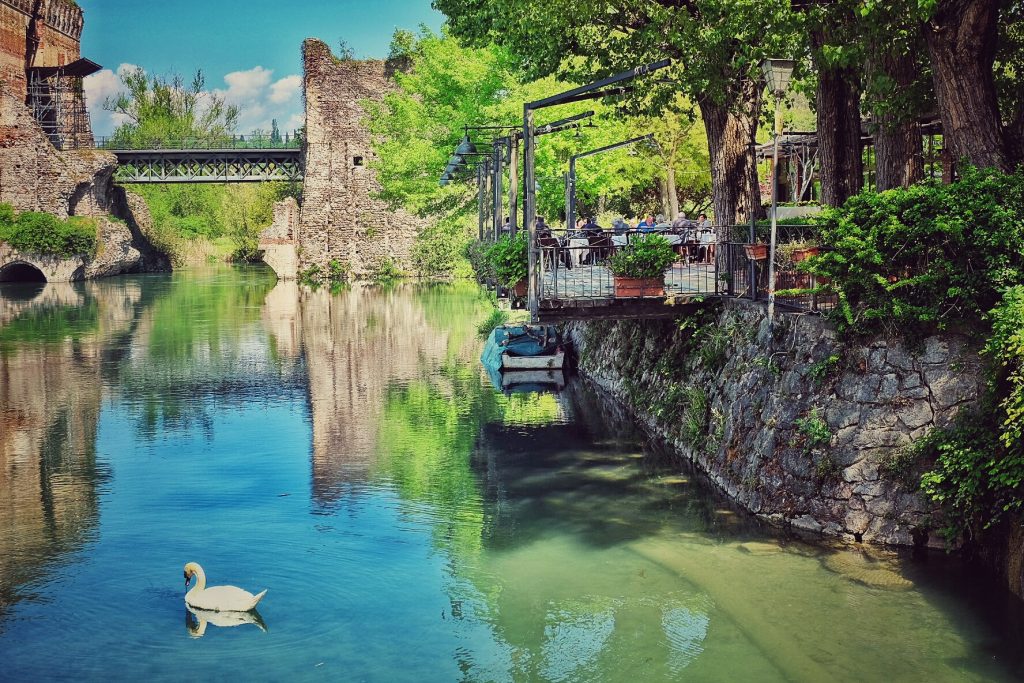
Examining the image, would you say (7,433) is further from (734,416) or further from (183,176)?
(183,176)

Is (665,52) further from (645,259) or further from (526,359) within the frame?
(526,359)

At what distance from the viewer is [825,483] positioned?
1267cm

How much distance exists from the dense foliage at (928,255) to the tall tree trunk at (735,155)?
6.53 m

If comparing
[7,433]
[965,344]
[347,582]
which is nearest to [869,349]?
[965,344]

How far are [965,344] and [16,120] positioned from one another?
190ft

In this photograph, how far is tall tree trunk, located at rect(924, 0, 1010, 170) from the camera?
13.2 m

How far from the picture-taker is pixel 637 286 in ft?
55.0

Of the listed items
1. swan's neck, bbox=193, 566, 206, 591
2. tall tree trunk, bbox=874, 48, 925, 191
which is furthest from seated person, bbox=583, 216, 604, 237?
swan's neck, bbox=193, 566, 206, 591

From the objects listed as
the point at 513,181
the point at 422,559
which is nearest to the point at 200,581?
the point at 422,559

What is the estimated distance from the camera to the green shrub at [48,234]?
5916 centimetres

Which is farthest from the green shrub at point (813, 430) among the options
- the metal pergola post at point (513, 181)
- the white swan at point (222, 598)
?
the metal pergola post at point (513, 181)

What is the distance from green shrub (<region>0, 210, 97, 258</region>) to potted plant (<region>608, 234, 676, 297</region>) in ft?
161

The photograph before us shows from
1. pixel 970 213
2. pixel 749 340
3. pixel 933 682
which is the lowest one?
pixel 933 682

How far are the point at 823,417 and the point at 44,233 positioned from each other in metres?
54.0
